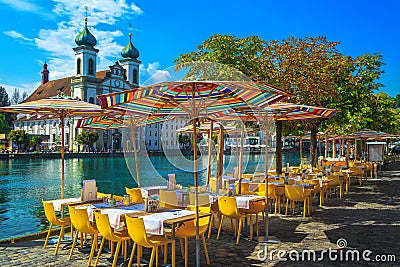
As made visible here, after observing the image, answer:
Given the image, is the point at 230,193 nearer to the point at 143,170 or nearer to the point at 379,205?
the point at 143,170

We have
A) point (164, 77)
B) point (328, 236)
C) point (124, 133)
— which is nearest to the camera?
point (164, 77)

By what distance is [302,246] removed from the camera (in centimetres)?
659

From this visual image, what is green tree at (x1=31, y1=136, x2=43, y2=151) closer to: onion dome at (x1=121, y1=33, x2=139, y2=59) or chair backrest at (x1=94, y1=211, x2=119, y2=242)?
onion dome at (x1=121, y1=33, x2=139, y2=59)

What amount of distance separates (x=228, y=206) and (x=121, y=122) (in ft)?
13.5

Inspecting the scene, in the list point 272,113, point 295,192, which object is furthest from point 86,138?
point 272,113

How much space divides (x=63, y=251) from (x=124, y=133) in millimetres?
2487

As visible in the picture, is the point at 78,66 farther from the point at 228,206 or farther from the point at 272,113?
the point at 228,206

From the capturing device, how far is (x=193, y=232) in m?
5.59

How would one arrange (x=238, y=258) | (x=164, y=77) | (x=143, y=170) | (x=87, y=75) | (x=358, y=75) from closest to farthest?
(x=164, y=77) → (x=238, y=258) → (x=143, y=170) → (x=358, y=75) → (x=87, y=75)

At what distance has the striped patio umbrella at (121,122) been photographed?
8371 mm

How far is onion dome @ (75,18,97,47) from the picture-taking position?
75.8 m

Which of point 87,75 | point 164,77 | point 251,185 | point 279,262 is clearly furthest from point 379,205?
point 87,75

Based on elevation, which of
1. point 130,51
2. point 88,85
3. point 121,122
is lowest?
point 121,122

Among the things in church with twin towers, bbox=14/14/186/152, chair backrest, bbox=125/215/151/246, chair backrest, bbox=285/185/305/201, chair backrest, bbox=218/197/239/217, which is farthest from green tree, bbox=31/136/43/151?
chair backrest, bbox=125/215/151/246
